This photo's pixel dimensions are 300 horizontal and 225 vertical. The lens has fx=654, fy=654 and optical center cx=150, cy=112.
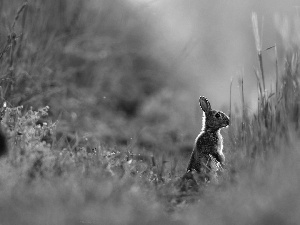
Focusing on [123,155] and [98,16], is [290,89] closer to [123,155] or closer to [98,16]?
[123,155]

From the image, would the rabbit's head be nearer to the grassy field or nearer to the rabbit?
the rabbit

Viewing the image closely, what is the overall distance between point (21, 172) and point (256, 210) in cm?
147

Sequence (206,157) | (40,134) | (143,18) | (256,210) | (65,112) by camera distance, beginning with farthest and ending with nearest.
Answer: (143,18) < (65,112) < (206,157) < (40,134) < (256,210)

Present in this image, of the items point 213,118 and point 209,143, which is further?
point 213,118

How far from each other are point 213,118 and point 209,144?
0.86 ft

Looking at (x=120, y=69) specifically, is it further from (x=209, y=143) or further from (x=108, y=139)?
(x=209, y=143)

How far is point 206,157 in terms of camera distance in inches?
195

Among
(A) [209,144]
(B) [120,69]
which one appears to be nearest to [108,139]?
(B) [120,69]

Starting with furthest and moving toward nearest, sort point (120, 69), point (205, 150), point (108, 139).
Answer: point (120, 69), point (108, 139), point (205, 150)

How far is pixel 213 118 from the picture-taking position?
5.18 m

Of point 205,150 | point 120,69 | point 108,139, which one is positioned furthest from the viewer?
point 120,69

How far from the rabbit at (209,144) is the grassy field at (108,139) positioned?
0.10 meters

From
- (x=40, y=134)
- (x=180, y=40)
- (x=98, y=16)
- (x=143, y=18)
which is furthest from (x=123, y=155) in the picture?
(x=180, y=40)

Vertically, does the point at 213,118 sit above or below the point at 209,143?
above
